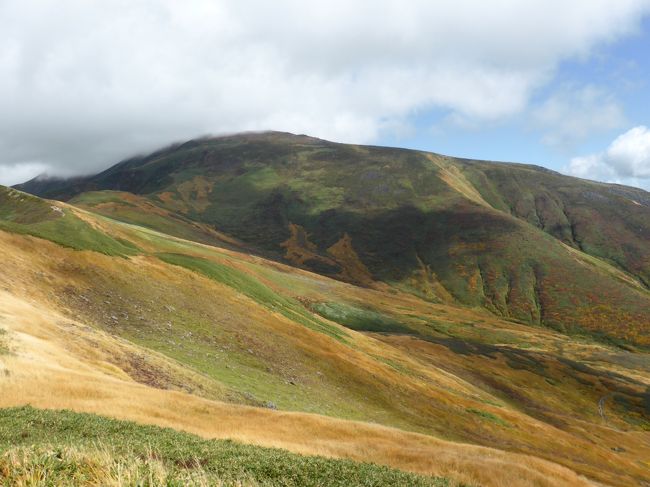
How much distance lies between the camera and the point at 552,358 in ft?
438

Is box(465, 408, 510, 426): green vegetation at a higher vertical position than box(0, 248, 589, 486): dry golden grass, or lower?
lower

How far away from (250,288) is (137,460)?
7007 cm

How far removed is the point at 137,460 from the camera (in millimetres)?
9562

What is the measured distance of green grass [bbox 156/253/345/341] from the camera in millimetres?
74062

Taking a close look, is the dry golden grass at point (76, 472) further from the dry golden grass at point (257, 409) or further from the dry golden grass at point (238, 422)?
the dry golden grass at point (257, 409)

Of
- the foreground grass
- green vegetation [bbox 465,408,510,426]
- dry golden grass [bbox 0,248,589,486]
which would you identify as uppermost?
the foreground grass

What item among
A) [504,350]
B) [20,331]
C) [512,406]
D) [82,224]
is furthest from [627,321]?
[20,331]

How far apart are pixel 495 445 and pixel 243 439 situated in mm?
43158

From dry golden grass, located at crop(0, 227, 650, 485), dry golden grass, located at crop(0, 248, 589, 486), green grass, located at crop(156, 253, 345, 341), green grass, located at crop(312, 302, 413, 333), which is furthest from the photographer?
green grass, located at crop(312, 302, 413, 333)

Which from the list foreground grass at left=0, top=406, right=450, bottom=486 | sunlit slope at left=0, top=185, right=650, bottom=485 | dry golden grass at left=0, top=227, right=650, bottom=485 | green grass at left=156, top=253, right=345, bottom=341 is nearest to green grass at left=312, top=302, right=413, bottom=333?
sunlit slope at left=0, top=185, right=650, bottom=485

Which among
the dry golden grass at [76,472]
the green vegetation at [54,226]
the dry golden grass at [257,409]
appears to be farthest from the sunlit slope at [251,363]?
the dry golden grass at [76,472]

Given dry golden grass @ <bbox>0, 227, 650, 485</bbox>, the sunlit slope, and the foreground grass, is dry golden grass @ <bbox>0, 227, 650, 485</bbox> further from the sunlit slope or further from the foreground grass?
the foreground grass

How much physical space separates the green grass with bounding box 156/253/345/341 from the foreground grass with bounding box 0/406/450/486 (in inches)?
2166

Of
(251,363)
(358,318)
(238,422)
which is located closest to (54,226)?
(251,363)
